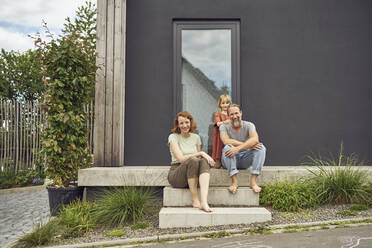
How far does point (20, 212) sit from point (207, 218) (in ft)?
10.4

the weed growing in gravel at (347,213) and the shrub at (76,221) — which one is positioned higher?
the weed growing in gravel at (347,213)

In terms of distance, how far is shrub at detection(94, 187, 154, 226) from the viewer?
328cm

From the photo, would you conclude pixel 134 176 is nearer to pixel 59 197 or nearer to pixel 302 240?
pixel 59 197

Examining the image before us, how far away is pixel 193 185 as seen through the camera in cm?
334

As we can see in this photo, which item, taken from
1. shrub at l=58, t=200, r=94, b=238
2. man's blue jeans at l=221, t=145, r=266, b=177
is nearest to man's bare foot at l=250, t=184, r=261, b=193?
man's blue jeans at l=221, t=145, r=266, b=177

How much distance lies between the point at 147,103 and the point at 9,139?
4.25 meters

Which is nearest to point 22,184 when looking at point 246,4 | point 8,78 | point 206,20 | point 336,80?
point 206,20

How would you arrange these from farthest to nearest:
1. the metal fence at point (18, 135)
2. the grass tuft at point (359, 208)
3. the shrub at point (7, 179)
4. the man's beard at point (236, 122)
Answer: the metal fence at point (18, 135)
the shrub at point (7, 179)
the man's beard at point (236, 122)
the grass tuft at point (359, 208)

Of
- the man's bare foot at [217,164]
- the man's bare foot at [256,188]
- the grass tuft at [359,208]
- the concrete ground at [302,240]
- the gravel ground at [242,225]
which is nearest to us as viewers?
the concrete ground at [302,240]

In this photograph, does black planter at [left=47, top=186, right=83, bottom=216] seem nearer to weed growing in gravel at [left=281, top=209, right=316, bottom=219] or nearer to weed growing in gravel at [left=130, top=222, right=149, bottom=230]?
weed growing in gravel at [left=130, top=222, right=149, bottom=230]

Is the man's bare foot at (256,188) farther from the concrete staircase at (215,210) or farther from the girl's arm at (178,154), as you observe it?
the girl's arm at (178,154)

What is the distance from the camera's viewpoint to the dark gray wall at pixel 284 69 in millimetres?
4930

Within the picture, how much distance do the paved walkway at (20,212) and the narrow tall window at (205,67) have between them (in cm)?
270

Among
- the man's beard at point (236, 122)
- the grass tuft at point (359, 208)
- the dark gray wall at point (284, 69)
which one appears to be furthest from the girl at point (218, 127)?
the grass tuft at point (359, 208)
